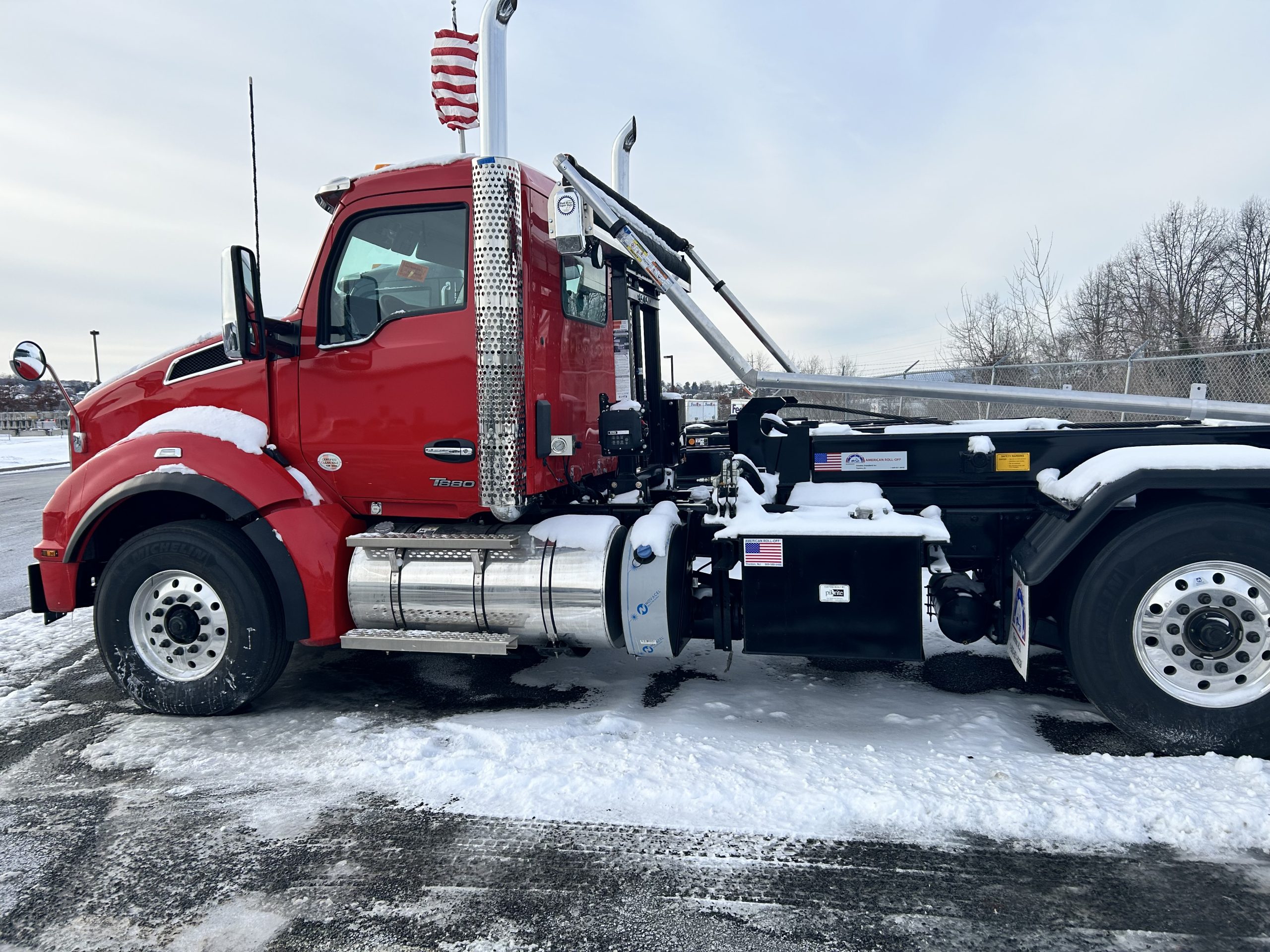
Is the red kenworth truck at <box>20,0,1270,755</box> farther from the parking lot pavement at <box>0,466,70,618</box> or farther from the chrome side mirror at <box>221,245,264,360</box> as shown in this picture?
the parking lot pavement at <box>0,466,70,618</box>

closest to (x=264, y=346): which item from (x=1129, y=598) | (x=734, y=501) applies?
(x=734, y=501)

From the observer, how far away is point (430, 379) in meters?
4.17

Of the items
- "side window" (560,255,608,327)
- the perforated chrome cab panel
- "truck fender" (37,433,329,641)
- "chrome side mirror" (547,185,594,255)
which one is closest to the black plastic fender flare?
"truck fender" (37,433,329,641)

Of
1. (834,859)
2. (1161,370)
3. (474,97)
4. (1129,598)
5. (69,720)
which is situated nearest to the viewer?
(834,859)

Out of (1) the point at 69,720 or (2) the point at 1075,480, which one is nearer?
(2) the point at 1075,480

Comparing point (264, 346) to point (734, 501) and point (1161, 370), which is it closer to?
point (734, 501)

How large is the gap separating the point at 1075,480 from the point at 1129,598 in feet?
1.97

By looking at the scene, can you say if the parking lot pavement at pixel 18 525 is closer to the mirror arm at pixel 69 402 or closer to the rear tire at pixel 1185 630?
the mirror arm at pixel 69 402

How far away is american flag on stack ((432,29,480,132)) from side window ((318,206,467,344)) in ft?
3.85

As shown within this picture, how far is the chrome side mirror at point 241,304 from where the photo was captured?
154 inches

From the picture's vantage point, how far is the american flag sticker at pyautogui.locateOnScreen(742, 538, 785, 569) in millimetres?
4008

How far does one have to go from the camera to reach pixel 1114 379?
13969mm

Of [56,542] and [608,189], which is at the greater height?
[608,189]

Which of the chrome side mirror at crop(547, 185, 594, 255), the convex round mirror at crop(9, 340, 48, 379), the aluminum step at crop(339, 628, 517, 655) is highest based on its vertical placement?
the chrome side mirror at crop(547, 185, 594, 255)
